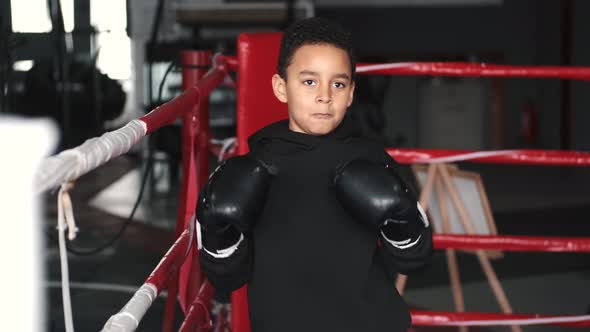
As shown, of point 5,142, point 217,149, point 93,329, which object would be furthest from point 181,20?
point 5,142

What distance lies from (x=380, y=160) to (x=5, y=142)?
34.3 inches

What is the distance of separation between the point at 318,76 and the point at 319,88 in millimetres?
28

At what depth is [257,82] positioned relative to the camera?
67.4 inches

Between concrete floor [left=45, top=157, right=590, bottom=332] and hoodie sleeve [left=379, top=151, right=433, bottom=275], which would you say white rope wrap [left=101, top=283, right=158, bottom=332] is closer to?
hoodie sleeve [left=379, top=151, right=433, bottom=275]

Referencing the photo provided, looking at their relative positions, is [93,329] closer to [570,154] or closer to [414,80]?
[570,154]

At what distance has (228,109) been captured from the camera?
26.3 ft

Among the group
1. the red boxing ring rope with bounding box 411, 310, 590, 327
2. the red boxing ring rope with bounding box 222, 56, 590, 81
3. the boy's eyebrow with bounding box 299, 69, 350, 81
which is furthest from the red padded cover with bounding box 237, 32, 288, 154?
the red boxing ring rope with bounding box 411, 310, 590, 327

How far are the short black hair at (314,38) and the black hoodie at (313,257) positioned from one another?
12 centimetres

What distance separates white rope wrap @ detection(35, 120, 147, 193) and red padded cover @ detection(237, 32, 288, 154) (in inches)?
29.4

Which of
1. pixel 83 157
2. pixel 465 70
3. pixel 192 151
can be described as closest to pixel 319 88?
pixel 192 151

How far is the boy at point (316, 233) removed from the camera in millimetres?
1201

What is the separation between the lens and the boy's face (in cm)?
120

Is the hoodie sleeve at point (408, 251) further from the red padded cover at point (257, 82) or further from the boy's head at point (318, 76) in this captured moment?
the red padded cover at point (257, 82)

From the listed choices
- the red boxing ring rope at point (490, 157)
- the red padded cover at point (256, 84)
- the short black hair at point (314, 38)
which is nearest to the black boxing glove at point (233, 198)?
the short black hair at point (314, 38)
